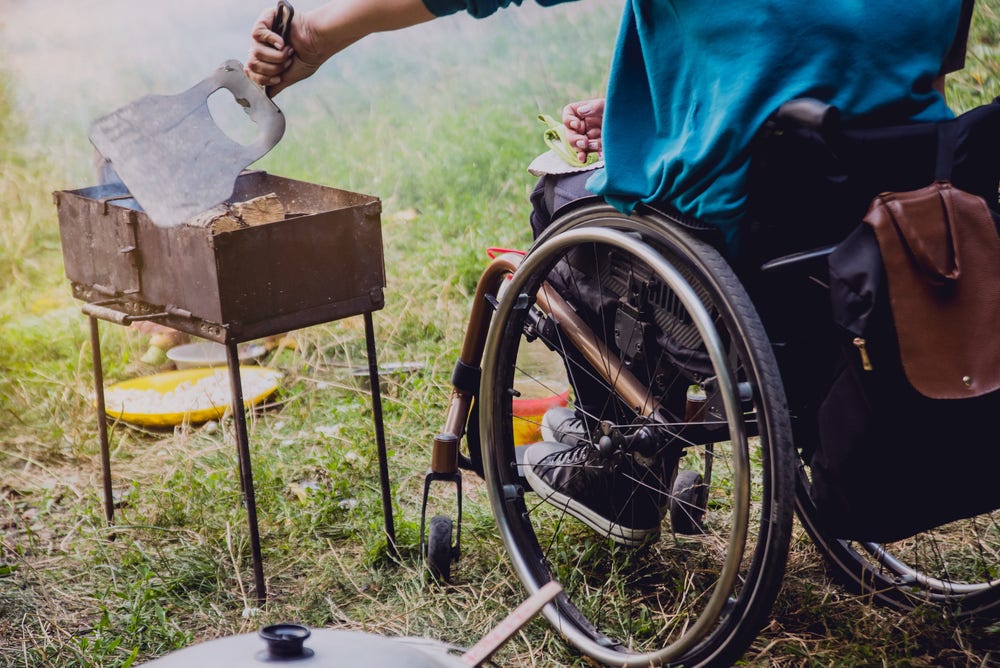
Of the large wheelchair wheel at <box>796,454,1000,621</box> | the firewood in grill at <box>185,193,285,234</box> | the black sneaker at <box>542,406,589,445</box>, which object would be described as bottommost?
the large wheelchair wheel at <box>796,454,1000,621</box>

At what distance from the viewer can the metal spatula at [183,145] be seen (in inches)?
103

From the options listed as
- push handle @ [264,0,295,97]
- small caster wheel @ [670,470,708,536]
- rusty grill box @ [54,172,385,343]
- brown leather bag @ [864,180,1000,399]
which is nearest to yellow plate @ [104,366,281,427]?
rusty grill box @ [54,172,385,343]

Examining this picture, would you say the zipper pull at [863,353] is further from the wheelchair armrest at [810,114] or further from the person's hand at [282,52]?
the person's hand at [282,52]

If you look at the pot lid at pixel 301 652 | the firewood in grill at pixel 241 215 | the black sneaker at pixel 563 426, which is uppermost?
the firewood in grill at pixel 241 215

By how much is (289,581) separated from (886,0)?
7.02 ft

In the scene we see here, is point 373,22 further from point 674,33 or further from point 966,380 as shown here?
point 966,380

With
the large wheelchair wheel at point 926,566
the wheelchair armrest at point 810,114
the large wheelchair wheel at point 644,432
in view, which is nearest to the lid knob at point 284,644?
the large wheelchair wheel at point 644,432

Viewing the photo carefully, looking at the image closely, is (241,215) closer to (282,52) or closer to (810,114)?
(282,52)

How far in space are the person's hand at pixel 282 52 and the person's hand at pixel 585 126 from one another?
2.17 ft

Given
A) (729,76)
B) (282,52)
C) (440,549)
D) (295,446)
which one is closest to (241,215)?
(282,52)

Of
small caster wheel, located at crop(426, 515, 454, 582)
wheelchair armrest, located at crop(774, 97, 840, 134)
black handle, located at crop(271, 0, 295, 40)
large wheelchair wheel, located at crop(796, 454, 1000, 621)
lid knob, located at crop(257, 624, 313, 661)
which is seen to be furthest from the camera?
small caster wheel, located at crop(426, 515, 454, 582)

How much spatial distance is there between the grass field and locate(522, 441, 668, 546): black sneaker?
0.30m

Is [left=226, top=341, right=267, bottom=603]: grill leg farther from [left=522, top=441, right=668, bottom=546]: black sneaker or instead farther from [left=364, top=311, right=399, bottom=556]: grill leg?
[left=522, top=441, right=668, bottom=546]: black sneaker

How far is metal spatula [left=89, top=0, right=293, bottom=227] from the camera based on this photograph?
2.62 m
